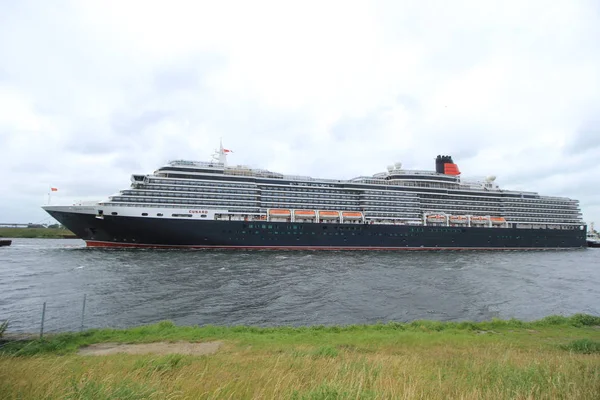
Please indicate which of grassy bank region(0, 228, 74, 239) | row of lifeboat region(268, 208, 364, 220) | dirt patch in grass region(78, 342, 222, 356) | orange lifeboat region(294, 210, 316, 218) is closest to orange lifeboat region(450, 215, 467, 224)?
row of lifeboat region(268, 208, 364, 220)

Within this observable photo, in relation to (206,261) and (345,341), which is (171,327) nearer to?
(345,341)

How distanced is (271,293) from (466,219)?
189 feet

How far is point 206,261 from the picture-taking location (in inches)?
1458

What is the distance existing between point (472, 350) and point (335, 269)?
79.1ft

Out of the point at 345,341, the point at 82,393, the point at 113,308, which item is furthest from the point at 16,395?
the point at 113,308

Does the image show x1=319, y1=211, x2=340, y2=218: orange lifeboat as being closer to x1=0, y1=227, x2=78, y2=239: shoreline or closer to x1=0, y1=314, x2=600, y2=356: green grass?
x1=0, y1=314, x2=600, y2=356: green grass

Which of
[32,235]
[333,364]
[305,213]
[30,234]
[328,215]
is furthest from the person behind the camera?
[30,234]

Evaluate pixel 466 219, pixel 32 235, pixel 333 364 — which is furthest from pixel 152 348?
pixel 32 235

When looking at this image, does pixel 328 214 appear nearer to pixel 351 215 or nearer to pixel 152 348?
pixel 351 215

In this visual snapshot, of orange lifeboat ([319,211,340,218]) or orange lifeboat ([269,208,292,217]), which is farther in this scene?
orange lifeboat ([319,211,340,218])

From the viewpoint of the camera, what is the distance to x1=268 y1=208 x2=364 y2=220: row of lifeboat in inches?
2219

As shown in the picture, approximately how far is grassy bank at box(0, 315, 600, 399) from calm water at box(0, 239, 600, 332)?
388 centimetres

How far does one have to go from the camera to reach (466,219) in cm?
6712

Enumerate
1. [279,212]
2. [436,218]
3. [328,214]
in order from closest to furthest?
[279,212] < [328,214] < [436,218]
